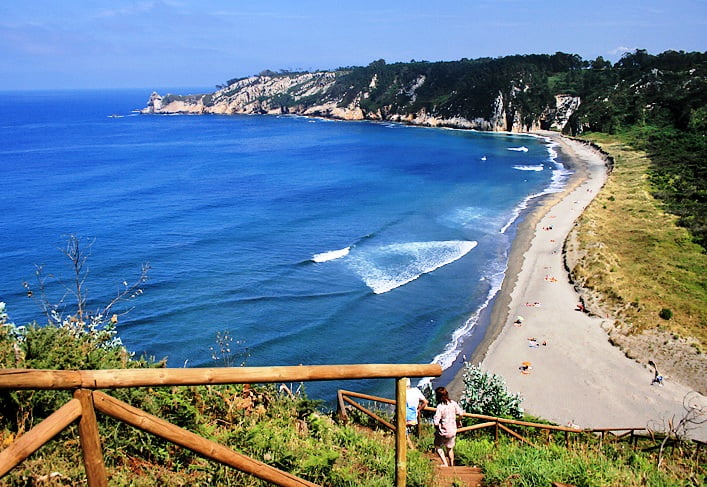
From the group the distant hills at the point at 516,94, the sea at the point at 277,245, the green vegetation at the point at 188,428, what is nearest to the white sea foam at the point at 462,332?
the sea at the point at 277,245

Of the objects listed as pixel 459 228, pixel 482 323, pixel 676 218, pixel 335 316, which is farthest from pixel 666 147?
pixel 335 316

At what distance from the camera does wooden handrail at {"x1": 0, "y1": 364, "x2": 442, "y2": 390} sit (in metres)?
2.29

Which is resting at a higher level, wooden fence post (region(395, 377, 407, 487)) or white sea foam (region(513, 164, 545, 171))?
wooden fence post (region(395, 377, 407, 487))

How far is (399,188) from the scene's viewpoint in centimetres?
5531

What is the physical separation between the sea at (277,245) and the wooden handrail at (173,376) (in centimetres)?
811

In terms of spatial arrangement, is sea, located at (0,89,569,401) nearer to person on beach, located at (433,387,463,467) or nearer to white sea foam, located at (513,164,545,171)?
white sea foam, located at (513,164,545,171)

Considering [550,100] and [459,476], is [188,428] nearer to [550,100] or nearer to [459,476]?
[459,476]

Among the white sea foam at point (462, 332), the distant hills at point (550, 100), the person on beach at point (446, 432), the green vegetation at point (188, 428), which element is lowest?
the white sea foam at point (462, 332)

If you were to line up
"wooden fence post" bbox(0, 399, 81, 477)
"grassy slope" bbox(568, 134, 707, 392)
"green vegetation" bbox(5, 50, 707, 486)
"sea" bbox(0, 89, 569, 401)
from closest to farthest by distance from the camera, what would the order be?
"wooden fence post" bbox(0, 399, 81, 477) < "green vegetation" bbox(5, 50, 707, 486) < "grassy slope" bbox(568, 134, 707, 392) < "sea" bbox(0, 89, 569, 401)

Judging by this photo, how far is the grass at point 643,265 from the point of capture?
23.1 metres

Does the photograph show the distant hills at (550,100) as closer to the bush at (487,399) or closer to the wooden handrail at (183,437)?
the bush at (487,399)

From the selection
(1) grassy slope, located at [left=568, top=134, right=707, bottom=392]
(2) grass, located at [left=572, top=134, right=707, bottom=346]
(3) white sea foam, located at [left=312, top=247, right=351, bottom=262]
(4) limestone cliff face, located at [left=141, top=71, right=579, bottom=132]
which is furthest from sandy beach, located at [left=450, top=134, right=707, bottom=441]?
(4) limestone cliff face, located at [left=141, top=71, right=579, bottom=132]

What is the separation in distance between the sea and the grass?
5764 millimetres

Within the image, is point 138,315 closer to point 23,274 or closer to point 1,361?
point 23,274
